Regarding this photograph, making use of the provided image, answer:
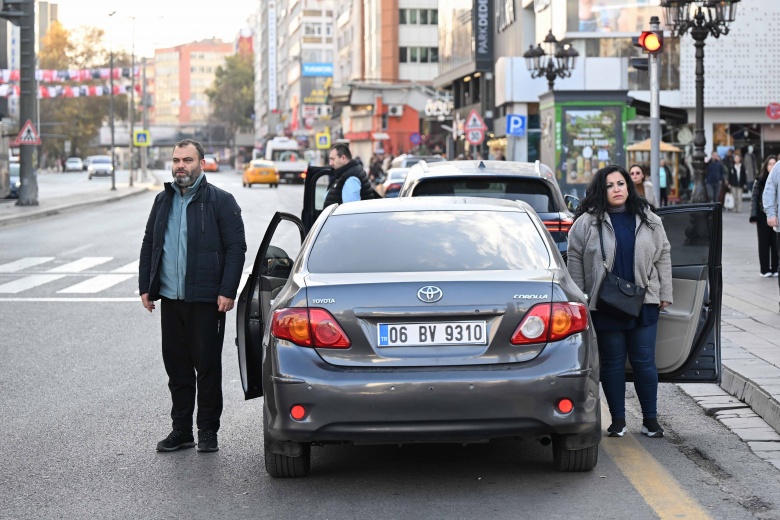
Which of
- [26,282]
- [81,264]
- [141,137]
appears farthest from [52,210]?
[141,137]

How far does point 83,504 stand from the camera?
6223 millimetres

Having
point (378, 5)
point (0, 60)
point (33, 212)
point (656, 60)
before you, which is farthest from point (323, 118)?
point (656, 60)

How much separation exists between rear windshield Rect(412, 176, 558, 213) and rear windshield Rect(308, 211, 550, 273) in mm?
4475

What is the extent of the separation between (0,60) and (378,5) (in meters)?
54.5

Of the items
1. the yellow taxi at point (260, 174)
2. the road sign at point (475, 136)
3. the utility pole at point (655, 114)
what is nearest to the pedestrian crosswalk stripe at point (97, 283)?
the utility pole at point (655, 114)

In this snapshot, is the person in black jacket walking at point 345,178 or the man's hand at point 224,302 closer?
the man's hand at point 224,302

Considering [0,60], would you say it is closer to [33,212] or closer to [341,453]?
[33,212]

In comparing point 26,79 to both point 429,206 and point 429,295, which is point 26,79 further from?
point 429,295

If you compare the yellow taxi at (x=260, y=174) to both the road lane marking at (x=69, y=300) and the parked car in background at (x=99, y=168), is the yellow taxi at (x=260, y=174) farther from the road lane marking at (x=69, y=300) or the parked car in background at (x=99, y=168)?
the road lane marking at (x=69, y=300)

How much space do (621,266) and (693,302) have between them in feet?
1.81

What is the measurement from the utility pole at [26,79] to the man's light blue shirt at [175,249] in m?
32.0

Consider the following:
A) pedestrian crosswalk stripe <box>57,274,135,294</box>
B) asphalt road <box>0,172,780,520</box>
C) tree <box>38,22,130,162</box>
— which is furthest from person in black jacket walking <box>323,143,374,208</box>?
tree <box>38,22,130,162</box>

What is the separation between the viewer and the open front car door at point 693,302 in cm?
779

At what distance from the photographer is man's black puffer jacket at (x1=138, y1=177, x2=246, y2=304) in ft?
24.4
